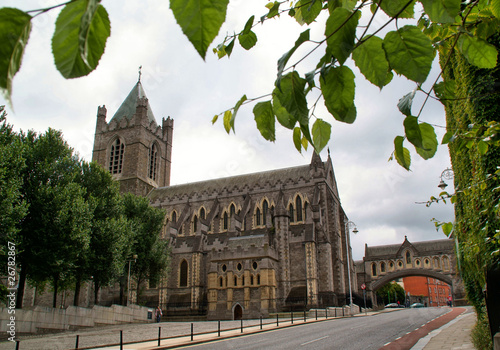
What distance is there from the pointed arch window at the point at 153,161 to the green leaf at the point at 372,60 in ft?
173

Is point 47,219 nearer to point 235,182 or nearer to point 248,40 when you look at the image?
point 248,40

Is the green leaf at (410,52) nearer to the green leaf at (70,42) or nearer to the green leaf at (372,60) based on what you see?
the green leaf at (372,60)

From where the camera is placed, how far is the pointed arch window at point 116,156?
5064 centimetres

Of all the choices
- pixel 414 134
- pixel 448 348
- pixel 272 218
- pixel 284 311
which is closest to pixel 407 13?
pixel 414 134

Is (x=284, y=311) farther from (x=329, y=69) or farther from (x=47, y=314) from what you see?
(x=329, y=69)

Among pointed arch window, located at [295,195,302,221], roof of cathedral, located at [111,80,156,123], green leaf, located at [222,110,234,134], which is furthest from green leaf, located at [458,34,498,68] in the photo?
roof of cathedral, located at [111,80,156,123]

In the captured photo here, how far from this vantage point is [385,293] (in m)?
82.2

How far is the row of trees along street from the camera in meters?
19.1

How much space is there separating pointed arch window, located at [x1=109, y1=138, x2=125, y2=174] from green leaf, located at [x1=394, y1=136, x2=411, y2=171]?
51.2m

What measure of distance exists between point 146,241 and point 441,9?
33.9 m

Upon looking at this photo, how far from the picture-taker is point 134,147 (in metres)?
50.1

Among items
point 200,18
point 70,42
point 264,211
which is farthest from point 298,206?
point 70,42

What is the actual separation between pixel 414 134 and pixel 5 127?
73.9 feet

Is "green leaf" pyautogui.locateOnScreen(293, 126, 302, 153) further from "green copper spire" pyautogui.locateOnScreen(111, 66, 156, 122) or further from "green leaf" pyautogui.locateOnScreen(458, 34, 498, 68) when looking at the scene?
"green copper spire" pyautogui.locateOnScreen(111, 66, 156, 122)
